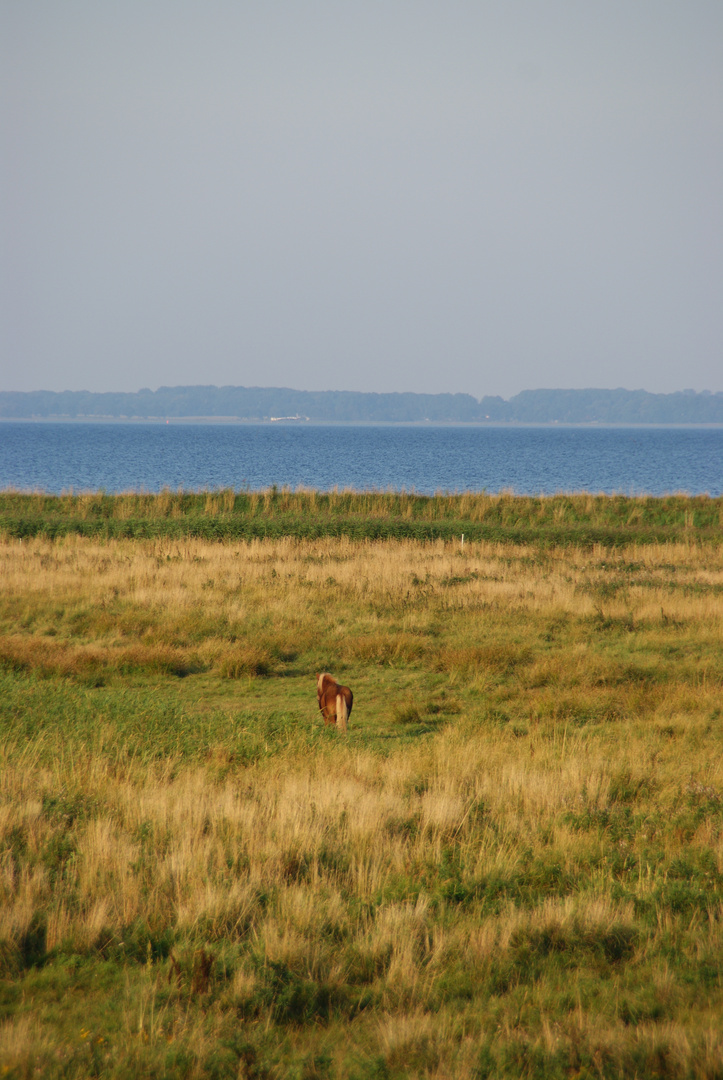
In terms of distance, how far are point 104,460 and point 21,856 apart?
91042mm

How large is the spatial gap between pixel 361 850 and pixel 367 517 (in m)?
24.4

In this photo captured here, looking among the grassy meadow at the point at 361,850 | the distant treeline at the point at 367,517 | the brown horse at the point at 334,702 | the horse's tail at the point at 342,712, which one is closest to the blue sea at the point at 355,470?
the distant treeline at the point at 367,517

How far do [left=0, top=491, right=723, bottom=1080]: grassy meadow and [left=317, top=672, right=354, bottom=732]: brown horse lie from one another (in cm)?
35

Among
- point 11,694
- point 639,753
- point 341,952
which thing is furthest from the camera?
point 11,694

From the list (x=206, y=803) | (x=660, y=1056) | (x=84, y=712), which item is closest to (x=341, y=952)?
(x=660, y=1056)

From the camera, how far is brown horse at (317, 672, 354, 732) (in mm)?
8680

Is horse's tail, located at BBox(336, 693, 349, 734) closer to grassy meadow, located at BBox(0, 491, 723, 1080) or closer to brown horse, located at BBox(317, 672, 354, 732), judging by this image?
brown horse, located at BBox(317, 672, 354, 732)

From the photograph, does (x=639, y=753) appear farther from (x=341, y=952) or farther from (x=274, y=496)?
(x=274, y=496)

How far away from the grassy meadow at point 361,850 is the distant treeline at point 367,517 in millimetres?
11208

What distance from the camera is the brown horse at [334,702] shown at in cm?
868

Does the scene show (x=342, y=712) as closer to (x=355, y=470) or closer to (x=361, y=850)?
(x=361, y=850)

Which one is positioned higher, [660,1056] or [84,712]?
[660,1056]

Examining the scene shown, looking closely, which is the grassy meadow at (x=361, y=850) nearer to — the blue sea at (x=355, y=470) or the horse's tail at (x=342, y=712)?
the horse's tail at (x=342, y=712)

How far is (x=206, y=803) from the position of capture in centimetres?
595
